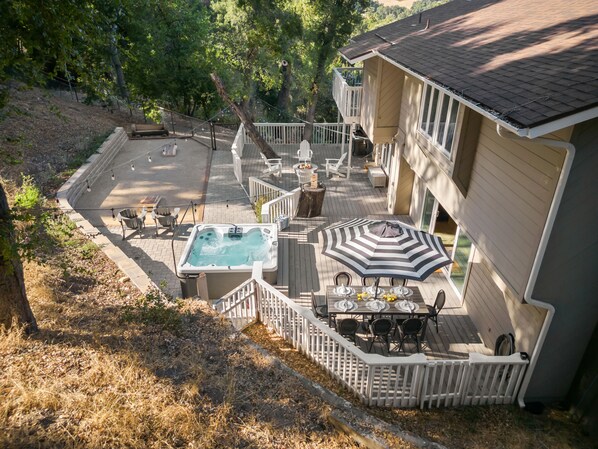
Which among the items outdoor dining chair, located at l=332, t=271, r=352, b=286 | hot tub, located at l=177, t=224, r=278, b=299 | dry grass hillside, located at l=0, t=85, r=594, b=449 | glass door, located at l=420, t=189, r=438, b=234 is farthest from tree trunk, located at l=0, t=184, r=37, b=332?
glass door, located at l=420, t=189, r=438, b=234

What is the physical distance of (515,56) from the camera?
259 inches

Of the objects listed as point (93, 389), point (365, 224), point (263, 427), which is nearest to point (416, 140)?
point (365, 224)

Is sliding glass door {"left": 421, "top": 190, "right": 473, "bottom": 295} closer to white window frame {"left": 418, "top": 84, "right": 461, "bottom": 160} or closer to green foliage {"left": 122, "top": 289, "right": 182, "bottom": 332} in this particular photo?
white window frame {"left": 418, "top": 84, "right": 461, "bottom": 160}

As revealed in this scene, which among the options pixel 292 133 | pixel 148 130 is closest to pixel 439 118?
pixel 292 133

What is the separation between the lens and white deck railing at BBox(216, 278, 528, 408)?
5.90 meters

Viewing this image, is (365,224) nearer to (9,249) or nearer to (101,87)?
(101,87)

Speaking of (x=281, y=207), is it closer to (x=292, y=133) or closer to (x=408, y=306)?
(x=408, y=306)

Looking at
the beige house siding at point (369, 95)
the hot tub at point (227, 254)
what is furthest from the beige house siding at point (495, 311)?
the beige house siding at point (369, 95)

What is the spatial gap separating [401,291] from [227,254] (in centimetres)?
518

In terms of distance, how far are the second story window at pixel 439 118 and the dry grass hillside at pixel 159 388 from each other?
499cm

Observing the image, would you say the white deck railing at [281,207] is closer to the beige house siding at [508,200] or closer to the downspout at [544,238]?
the beige house siding at [508,200]

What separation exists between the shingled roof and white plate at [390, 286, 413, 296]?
3844 mm

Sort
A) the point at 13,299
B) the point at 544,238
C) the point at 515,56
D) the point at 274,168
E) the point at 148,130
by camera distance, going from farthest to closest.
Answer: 1. the point at 148,130
2. the point at 274,168
3. the point at 515,56
4. the point at 13,299
5. the point at 544,238

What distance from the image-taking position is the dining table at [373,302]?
7.41 m
